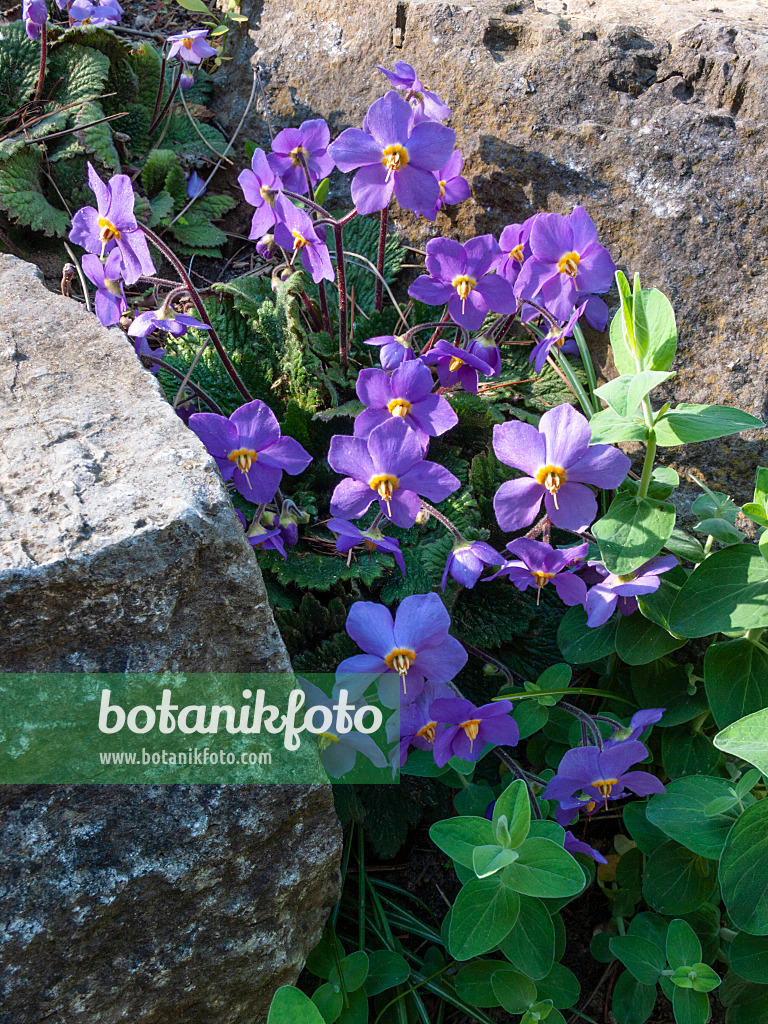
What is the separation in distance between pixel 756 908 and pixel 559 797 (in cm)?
37

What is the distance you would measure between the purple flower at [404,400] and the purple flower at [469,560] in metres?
0.27

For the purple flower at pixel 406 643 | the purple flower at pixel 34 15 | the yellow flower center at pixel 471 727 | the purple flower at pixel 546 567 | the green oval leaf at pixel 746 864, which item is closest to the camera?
the green oval leaf at pixel 746 864

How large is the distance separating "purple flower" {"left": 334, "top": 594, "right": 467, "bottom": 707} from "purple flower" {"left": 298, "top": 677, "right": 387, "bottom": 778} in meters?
0.10

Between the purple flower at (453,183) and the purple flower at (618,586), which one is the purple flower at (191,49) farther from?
the purple flower at (618,586)

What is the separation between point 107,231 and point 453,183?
0.93m

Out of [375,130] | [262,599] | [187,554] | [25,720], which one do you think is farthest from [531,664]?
[375,130]

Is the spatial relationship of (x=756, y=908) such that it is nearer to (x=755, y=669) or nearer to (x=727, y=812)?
(x=727, y=812)

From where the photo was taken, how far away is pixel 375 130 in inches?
69.1

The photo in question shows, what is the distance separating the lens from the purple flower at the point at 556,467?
149cm

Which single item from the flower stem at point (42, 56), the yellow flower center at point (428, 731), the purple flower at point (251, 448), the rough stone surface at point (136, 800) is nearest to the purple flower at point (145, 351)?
the purple flower at point (251, 448)

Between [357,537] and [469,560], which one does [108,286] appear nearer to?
[357,537]

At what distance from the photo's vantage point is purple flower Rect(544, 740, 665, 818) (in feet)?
4.75

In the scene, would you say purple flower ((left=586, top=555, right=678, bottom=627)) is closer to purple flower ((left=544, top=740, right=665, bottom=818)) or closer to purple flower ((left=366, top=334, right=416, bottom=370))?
purple flower ((left=544, top=740, right=665, bottom=818))

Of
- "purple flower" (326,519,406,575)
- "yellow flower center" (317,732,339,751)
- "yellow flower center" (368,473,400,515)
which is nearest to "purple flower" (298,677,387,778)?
"yellow flower center" (317,732,339,751)
